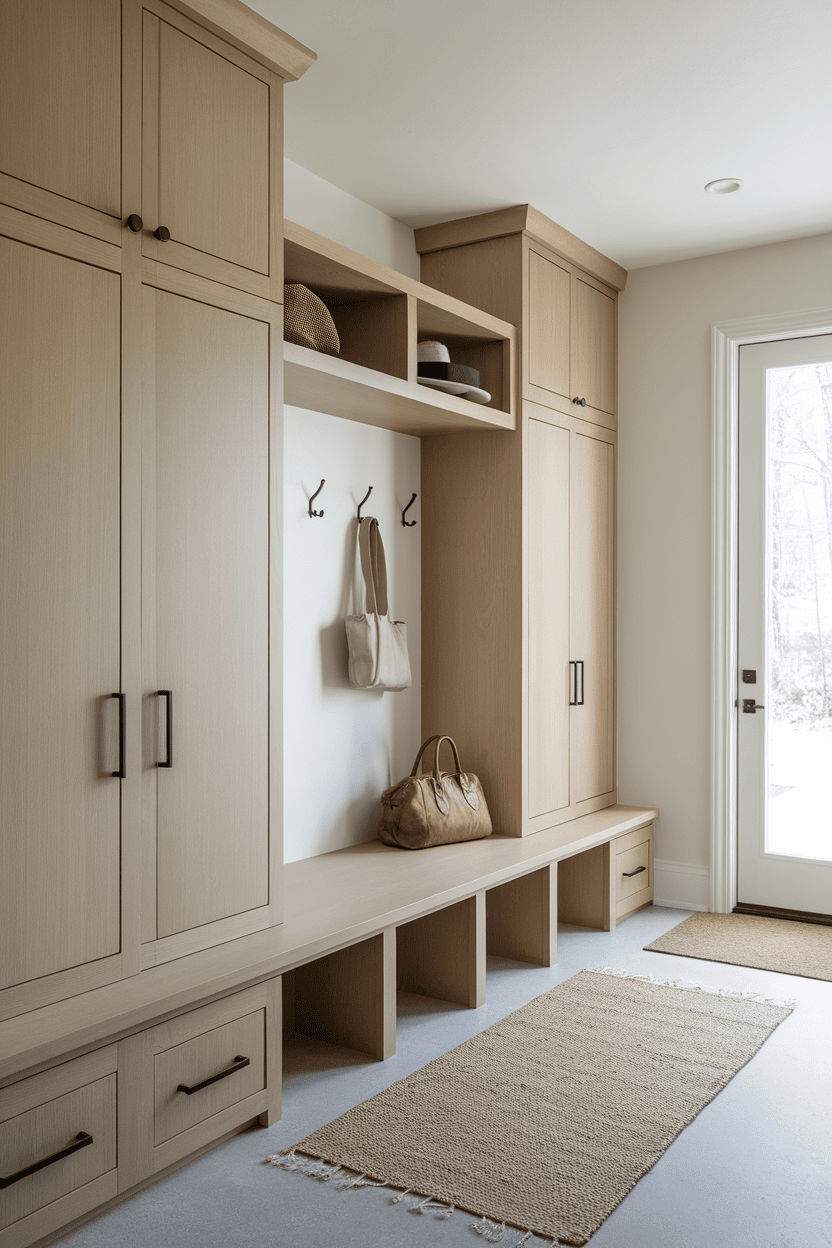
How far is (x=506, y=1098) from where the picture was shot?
239cm

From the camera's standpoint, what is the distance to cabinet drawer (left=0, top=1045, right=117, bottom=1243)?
172 cm

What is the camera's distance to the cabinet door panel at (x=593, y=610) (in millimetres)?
3922

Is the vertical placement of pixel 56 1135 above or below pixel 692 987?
above

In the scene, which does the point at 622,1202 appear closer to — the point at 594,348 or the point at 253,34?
the point at 253,34

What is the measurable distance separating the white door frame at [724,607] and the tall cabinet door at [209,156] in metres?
2.18

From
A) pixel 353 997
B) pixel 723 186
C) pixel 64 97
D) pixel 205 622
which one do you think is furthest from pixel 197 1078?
pixel 723 186

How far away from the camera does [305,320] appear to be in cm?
266

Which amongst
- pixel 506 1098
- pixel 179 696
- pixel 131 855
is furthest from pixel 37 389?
pixel 506 1098

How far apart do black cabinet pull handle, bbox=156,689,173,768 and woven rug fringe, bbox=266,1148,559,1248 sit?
2.83ft

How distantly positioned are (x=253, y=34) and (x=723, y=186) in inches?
68.8

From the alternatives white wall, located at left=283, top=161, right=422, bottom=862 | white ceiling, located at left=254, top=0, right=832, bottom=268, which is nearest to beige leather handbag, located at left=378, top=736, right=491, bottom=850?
white wall, located at left=283, top=161, right=422, bottom=862

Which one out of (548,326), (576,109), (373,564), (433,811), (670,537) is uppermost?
(576,109)

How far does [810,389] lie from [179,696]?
285 cm

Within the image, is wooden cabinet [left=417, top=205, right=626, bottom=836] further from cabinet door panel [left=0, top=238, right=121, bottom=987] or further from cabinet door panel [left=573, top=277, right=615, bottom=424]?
cabinet door panel [left=0, top=238, right=121, bottom=987]
